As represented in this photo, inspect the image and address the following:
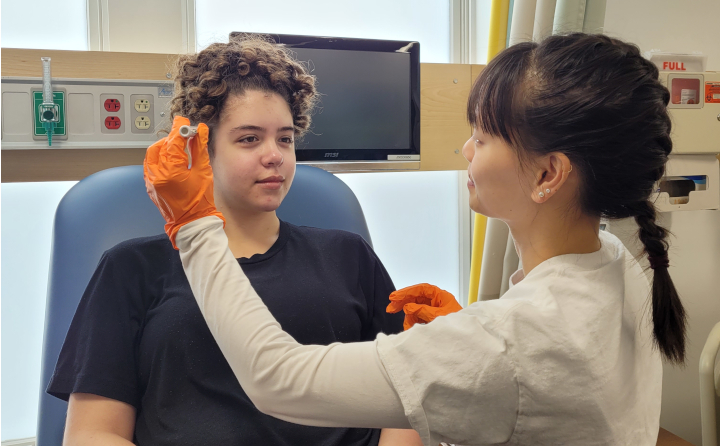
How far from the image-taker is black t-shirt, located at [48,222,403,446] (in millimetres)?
987

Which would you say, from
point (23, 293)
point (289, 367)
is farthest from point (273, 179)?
point (23, 293)

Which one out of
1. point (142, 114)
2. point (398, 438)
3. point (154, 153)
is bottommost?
point (398, 438)

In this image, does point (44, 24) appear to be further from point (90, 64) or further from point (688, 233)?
point (688, 233)

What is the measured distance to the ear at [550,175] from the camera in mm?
703

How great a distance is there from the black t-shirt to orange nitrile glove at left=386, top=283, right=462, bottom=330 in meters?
0.16

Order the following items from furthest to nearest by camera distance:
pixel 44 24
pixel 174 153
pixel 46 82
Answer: pixel 44 24, pixel 46 82, pixel 174 153

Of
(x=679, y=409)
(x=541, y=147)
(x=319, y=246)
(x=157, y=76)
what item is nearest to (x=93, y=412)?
(x=319, y=246)

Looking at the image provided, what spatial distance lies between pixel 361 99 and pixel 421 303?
81 cm

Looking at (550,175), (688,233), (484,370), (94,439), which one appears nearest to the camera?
(484,370)

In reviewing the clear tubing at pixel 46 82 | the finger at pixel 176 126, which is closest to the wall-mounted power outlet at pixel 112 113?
the clear tubing at pixel 46 82

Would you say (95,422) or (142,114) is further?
(142,114)

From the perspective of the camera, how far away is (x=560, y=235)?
0.74m

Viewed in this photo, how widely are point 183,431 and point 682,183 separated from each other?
61.4 inches

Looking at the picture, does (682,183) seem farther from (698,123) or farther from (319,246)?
(319,246)
